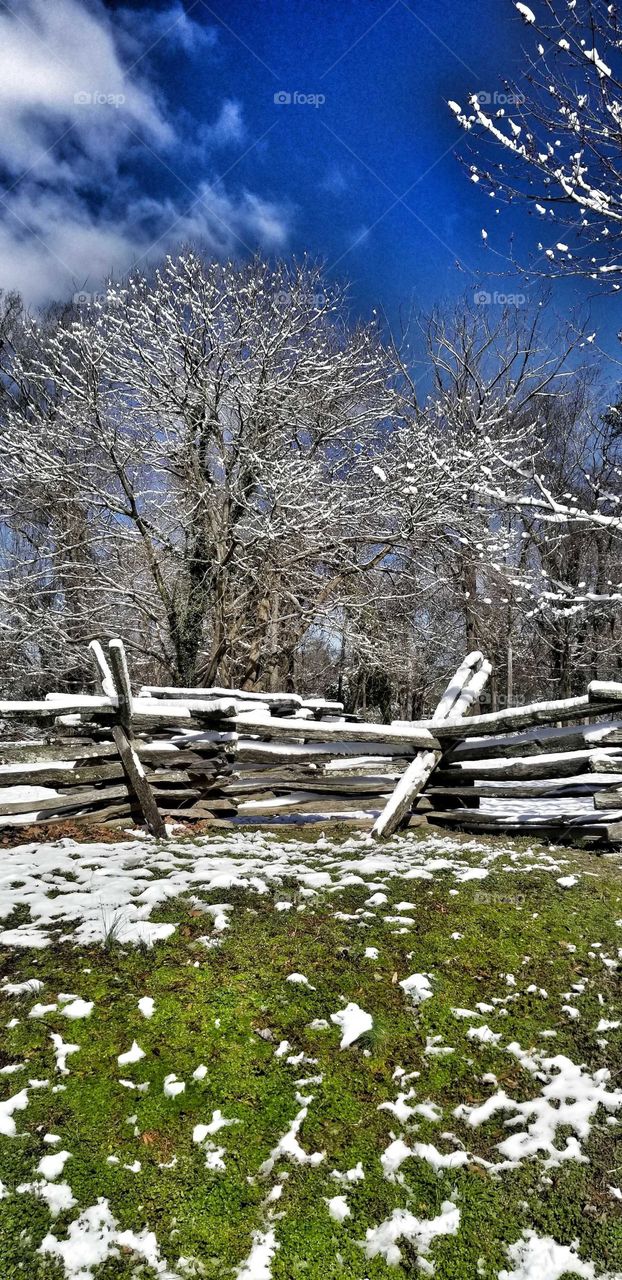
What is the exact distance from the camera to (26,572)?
15.9m

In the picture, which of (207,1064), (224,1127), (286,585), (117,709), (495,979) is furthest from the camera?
(286,585)

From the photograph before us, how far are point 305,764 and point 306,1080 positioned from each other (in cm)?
473

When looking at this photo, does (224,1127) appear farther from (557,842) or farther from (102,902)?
(557,842)

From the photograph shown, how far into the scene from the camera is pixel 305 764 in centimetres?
758

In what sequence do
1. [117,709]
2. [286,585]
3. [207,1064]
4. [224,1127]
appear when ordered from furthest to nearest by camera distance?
[286,585], [117,709], [207,1064], [224,1127]

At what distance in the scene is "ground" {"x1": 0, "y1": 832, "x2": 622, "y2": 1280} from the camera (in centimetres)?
219

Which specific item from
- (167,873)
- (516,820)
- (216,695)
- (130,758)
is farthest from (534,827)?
(130,758)

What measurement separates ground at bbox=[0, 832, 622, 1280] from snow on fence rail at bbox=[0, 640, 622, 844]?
5.56 feet

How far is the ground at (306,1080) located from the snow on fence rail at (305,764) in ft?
5.56

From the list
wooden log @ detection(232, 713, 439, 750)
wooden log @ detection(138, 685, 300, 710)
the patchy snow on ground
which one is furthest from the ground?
wooden log @ detection(138, 685, 300, 710)

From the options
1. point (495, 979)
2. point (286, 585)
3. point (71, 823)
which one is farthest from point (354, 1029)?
point (286, 585)

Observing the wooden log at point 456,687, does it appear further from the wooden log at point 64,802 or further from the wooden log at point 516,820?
the wooden log at point 64,802

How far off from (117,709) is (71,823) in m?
1.29

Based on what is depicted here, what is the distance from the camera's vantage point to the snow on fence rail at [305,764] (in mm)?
6121
